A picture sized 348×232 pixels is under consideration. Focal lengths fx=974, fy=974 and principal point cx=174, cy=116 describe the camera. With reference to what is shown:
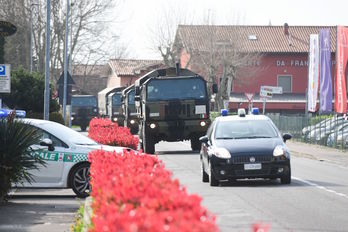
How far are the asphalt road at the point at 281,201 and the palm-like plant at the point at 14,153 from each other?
2952 mm

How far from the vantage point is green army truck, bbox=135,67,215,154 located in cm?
3438

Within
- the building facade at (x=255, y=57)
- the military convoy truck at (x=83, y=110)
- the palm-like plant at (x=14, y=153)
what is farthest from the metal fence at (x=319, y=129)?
the building facade at (x=255, y=57)

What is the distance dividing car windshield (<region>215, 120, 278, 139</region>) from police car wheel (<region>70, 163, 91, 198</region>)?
12.2 feet

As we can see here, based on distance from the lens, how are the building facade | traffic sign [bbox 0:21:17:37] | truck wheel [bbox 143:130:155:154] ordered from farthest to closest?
the building facade, truck wheel [bbox 143:130:155:154], traffic sign [bbox 0:21:17:37]

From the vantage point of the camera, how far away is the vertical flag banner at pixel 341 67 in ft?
134

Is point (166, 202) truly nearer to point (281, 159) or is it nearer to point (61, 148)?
point (61, 148)

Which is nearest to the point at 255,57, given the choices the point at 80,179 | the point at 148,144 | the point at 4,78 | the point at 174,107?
the point at 148,144

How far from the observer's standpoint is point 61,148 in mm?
17922

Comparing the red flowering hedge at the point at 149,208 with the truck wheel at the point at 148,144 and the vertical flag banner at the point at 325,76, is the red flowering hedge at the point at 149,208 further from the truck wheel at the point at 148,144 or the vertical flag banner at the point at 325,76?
the vertical flag banner at the point at 325,76

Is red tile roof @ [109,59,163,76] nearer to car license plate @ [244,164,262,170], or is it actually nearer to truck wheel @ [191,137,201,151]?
truck wheel @ [191,137,201,151]

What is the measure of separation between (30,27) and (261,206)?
51.4 metres

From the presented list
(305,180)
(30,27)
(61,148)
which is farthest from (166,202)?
(30,27)

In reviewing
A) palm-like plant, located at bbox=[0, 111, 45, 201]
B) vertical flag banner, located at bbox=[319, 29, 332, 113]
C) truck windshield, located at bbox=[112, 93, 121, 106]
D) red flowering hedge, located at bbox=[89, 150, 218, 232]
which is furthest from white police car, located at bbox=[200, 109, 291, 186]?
truck windshield, located at bbox=[112, 93, 121, 106]

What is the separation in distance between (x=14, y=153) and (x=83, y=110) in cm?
6225
